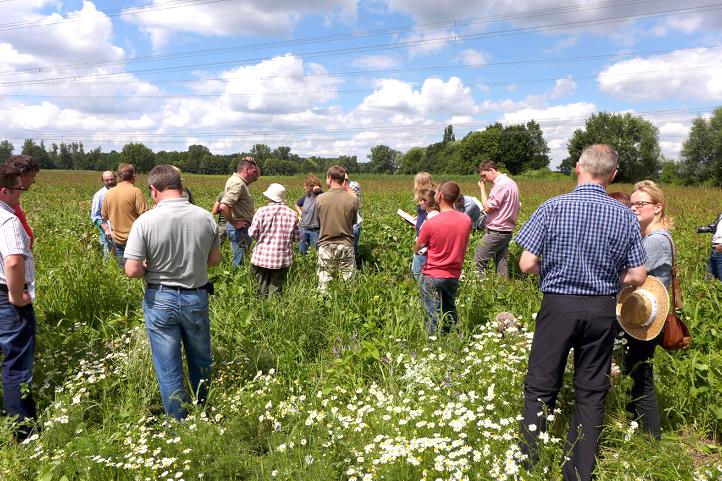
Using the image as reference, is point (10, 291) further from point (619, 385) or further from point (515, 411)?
point (619, 385)

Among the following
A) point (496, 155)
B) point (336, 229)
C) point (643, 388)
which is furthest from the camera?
point (496, 155)

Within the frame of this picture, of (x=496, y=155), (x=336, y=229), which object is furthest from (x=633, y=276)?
(x=496, y=155)

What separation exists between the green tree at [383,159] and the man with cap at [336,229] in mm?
118156

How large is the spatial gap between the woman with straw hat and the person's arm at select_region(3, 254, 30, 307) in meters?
3.96

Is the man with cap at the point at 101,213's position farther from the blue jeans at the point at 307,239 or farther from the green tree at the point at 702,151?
the green tree at the point at 702,151

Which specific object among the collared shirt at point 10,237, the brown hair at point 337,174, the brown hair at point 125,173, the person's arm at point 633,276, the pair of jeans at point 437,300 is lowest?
the pair of jeans at point 437,300

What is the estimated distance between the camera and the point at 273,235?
17.6 ft

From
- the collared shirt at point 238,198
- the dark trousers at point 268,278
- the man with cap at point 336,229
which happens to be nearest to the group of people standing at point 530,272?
the man with cap at point 336,229

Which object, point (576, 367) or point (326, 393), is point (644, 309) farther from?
Answer: point (326, 393)

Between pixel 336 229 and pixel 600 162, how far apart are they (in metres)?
3.73

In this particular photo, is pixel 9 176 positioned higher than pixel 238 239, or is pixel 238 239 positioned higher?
pixel 9 176

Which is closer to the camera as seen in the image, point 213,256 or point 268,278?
point 213,256

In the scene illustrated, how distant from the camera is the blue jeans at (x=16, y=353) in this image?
3311 millimetres

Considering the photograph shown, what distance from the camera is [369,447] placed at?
2619 millimetres
